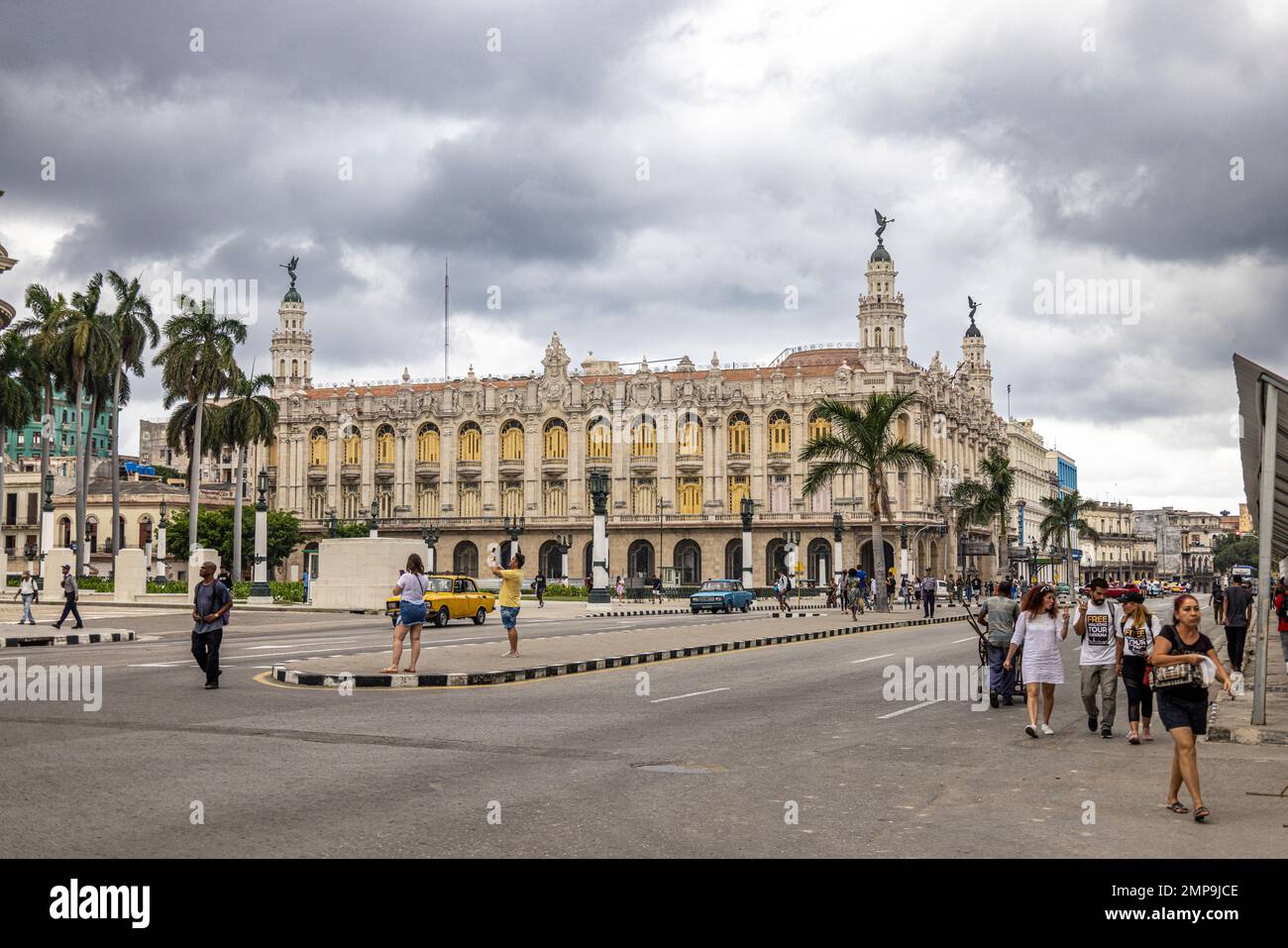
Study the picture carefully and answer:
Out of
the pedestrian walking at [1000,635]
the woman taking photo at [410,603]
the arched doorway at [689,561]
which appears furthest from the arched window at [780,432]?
the pedestrian walking at [1000,635]

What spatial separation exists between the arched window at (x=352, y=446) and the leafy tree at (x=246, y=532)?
637 cm

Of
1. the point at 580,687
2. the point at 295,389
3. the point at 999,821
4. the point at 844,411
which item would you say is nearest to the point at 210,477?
the point at 295,389

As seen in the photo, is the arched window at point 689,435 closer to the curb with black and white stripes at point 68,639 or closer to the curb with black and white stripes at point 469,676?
the curb with black and white stripes at point 68,639

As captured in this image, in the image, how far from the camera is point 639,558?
87.9 meters

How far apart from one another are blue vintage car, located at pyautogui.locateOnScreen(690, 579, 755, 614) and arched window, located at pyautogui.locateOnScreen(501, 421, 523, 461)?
4355 centimetres

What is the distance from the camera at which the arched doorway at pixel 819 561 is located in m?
82.3

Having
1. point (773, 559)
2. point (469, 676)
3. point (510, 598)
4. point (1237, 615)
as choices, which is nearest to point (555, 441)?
point (773, 559)

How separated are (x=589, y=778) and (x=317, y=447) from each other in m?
92.2

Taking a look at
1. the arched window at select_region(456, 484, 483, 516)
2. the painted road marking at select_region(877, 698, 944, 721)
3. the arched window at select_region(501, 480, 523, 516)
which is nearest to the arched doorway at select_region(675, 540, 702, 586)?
the arched window at select_region(501, 480, 523, 516)

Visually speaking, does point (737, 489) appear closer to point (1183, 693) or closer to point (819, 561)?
point (819, 561)

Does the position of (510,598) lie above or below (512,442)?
below

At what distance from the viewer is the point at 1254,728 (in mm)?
12250
